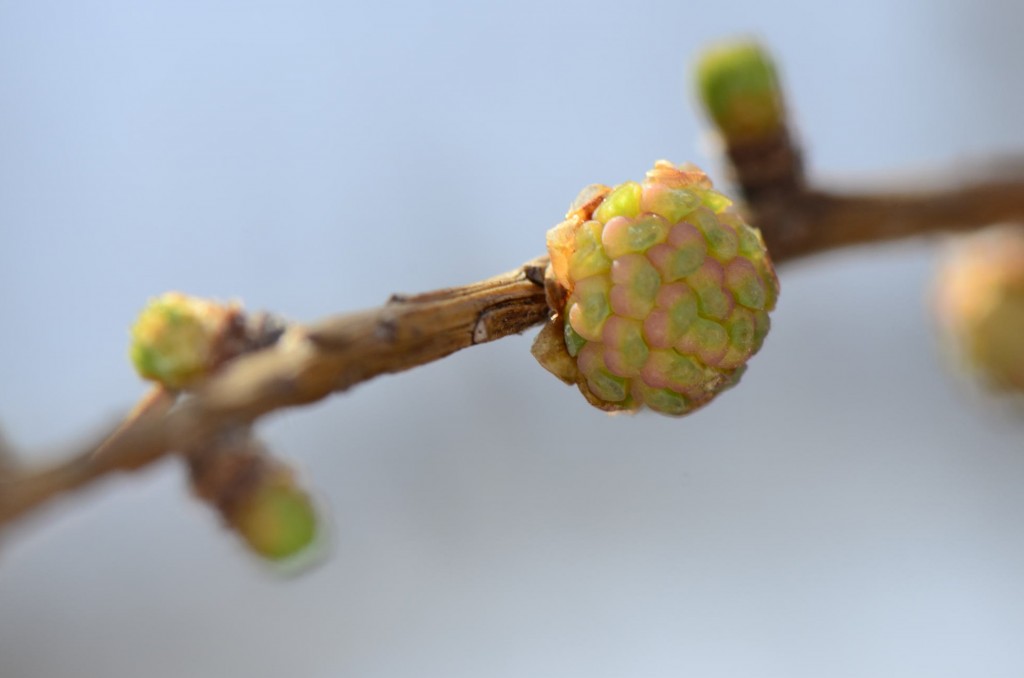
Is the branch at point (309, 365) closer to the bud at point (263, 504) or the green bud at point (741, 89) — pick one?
the bud at point (263, 504)

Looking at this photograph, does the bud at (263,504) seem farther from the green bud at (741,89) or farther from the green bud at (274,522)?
the green bud at (741,89)

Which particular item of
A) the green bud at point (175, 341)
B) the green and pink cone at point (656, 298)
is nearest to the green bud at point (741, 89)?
the green and pink cone at point (656, 298)

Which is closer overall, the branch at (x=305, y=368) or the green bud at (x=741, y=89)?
the branch at (x=305, y=368)

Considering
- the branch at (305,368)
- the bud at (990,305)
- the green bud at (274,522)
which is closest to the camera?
the branch at (305,368)

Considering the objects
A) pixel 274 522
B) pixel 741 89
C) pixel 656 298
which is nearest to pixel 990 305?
pixel 741 89

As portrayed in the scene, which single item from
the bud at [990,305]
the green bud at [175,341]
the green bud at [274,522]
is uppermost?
the bud at [990,305]

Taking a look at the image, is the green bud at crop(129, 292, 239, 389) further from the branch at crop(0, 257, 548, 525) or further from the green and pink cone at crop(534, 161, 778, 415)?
the green and pink cone at crop(534, 161, 778, 415)

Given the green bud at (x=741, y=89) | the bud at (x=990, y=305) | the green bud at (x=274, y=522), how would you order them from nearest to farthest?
the green bud at (x=274, y=522), the green bud at (x=741, y=89), the bud at (x=990, y=305)

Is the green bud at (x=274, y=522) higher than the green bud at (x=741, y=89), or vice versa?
the green bud at (x=741, y=89)
